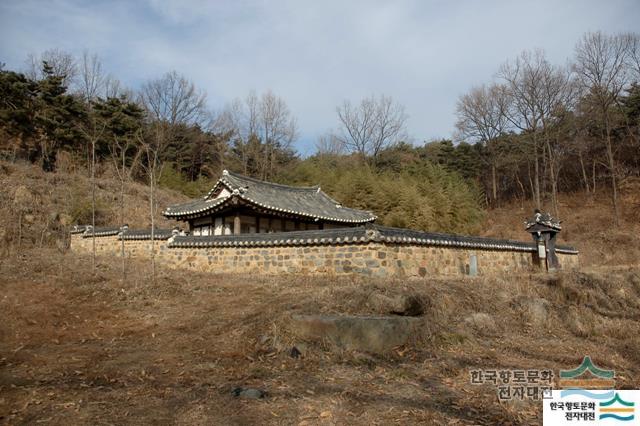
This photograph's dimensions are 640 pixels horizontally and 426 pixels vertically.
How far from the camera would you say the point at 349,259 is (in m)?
10.9

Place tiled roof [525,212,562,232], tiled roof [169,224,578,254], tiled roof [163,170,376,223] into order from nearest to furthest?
tiled roof [169,224,578,254], tiled roof [525,212,562,232], tiled roof [163,170,376,223]

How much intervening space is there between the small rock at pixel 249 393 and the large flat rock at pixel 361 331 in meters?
1.66

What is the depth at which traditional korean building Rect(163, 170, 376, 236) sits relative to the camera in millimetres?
16734

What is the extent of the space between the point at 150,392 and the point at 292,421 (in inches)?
66.2

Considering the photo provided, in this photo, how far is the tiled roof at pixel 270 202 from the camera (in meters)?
16.6

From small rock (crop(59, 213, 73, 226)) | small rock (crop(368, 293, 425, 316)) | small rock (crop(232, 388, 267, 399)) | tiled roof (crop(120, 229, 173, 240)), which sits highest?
small rock (crop(59, 213, 73, 226))

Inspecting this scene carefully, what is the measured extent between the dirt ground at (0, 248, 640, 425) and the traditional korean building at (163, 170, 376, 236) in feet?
21.0

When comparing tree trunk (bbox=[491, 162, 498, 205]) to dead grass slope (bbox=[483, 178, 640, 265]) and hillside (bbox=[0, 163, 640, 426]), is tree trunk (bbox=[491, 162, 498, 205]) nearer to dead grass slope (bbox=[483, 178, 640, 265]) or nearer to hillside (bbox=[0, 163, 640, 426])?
dead grass slope (bbox=[483, 178, 640, 265])

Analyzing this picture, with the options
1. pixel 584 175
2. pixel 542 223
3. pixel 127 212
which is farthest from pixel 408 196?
pixel 127 212

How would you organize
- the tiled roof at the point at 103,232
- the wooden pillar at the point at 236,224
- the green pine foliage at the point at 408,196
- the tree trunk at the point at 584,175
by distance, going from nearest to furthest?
the wooden pillar at the point at 236,224 → the tiled roof at the point at 103,232 → the green pine foliage at the point at 408,196 → the tree trunk at the point at 584,175

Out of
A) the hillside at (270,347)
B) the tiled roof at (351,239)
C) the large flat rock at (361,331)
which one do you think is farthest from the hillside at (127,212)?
the large flat rock at (361,331)
